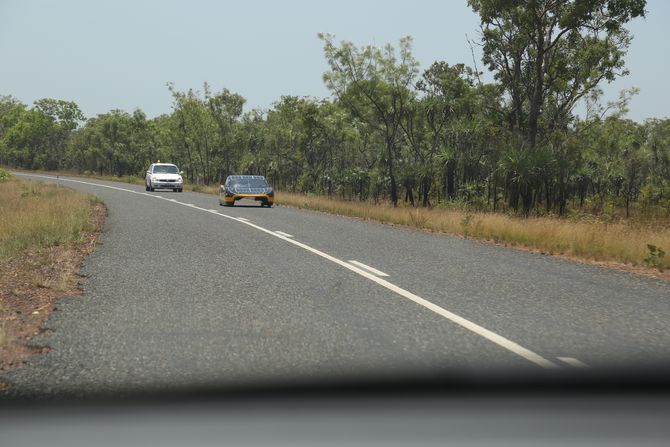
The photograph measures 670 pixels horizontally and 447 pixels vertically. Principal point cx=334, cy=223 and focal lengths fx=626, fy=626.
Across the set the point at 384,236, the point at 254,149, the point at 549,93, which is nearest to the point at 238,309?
the point at 384,236

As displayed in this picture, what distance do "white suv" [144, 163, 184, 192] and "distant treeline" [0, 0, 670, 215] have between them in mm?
11708

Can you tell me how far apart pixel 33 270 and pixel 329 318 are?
A: 5235 millimetres

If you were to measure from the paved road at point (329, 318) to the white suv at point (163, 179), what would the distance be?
31.1m

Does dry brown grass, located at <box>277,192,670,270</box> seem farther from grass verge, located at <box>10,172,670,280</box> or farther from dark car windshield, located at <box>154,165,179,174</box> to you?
dark car windshield, located at <box>154,165,179,174</box>

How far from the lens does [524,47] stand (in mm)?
28172

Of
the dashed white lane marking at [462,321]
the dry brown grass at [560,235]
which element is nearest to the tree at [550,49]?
the dry brown grass at [560,235]

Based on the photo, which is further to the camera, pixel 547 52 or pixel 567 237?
pixel 547 52

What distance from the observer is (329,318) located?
634 centimetres

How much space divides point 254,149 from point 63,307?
5760cm

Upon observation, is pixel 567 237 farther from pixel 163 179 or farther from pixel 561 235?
pixel 163 179

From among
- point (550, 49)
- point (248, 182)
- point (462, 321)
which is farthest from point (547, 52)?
point (462, 321)

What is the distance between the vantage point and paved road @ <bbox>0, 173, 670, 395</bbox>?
475 centimetres

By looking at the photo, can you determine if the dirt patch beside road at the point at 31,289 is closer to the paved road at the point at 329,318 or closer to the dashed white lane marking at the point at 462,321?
the paved road at the point at 329,318

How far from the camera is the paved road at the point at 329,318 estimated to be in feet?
15.6
